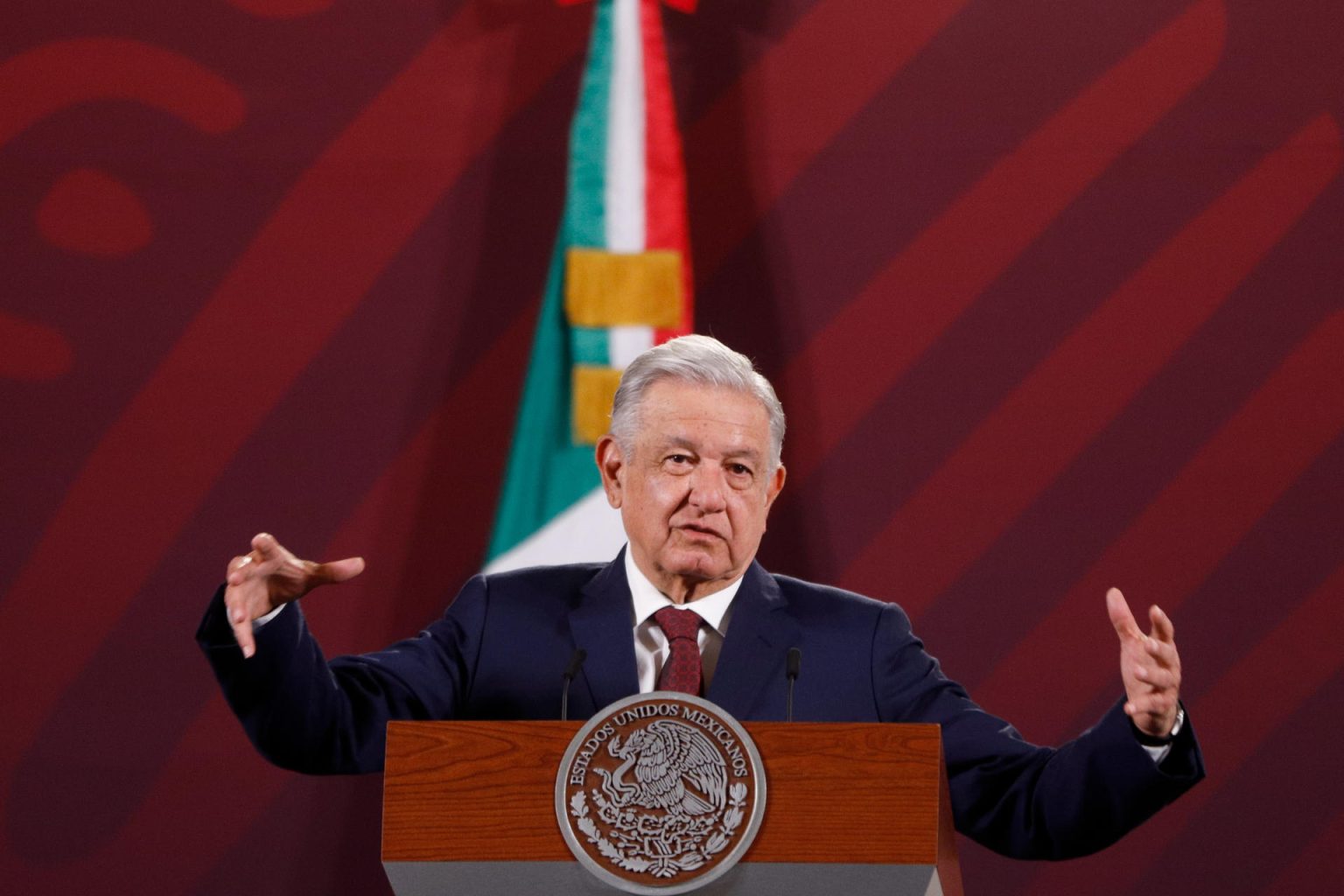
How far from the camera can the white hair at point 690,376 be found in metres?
2.13

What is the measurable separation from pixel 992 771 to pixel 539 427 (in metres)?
1.70

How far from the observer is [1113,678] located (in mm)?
3291

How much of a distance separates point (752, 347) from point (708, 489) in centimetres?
135

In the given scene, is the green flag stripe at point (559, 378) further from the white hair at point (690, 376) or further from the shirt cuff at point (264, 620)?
the shirt cuff at point (264, 620)

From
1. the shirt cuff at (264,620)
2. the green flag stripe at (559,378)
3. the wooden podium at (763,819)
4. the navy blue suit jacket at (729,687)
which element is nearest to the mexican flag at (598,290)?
the green flag stripe at (559,378)

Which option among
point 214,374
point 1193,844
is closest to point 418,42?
point 214,374

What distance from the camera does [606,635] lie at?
6.82ft

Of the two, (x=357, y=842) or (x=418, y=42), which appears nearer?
(x=357, y=842)

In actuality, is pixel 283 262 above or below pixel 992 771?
below

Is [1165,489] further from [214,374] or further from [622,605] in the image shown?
[214,374]

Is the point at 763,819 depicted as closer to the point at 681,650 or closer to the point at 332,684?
the point at 681,650

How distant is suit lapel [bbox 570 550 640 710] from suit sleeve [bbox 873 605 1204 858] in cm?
35

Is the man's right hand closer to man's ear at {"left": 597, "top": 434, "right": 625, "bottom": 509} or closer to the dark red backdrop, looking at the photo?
man's ear at {"left": 597, "top": 434, "right": 625, "bottom": 509}

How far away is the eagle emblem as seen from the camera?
146 cm
